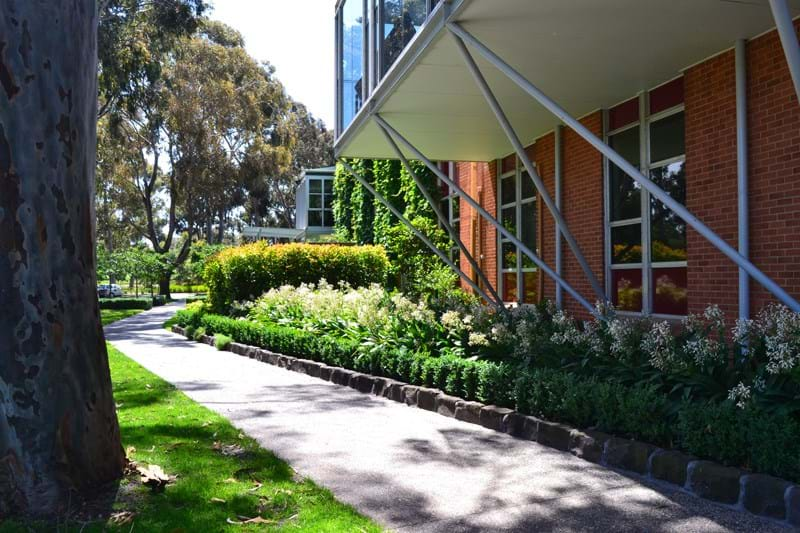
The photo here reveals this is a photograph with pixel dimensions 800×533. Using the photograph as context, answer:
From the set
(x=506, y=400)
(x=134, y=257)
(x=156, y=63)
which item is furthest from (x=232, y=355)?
(x=134, y=257)

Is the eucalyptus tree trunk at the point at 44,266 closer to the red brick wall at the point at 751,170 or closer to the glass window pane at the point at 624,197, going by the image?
the red brick wall at the point at 751,170

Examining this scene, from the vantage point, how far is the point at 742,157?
720 cm

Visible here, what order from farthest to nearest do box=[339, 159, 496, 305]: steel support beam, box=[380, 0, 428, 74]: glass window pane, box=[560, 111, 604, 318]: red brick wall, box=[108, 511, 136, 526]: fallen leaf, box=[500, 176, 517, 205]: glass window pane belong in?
1. box=[500, 176, 517, 205]: glass window pane
2. box=[560, 111, 604, 318]: red brick wall
3. box=[339, 159, 496, 305]: steel support beam
4. box=[380, 0, 428, 74]: glass window pane
5. box=[108, 511, 136, 526]: fallen leaf

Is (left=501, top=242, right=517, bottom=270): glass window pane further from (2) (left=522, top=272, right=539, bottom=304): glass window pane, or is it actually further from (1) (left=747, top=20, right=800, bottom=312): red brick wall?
(1) (left=747, top=20, right=800, bottom=312): red brick wall

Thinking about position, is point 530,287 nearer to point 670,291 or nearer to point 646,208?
point 646,208

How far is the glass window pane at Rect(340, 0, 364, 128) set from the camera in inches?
444

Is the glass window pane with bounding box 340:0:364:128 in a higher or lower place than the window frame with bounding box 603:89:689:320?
higher

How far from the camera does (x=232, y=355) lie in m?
13.1

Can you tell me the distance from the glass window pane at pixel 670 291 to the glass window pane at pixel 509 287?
4.38m

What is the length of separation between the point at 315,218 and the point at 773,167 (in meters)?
28.8

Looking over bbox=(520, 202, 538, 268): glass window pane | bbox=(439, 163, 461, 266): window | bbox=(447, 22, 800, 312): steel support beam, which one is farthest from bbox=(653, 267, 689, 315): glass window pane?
bbox=(439, 163, 461, 266): window

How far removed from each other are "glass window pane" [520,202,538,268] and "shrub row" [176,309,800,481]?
4.83 m

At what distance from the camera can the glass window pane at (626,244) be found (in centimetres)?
941

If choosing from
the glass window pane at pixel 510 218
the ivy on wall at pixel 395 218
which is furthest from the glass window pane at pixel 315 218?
the glass window pane at pixel 510 218
